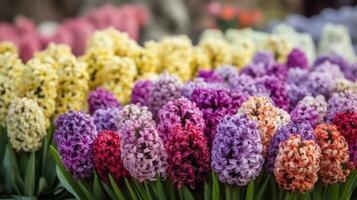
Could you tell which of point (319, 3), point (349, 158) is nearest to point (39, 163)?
point (349, 158)

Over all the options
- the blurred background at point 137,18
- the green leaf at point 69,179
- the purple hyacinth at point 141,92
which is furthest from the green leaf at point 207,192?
the blurred background at point 137,18

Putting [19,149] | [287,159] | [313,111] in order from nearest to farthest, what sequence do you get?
[287,159] → [313,111] → [19,149]

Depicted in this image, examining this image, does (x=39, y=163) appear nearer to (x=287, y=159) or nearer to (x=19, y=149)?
(x=19, y=149)

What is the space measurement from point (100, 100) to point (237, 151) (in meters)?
1.08

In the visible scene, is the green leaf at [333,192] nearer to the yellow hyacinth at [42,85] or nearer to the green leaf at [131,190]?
the green leaf at [131,190]

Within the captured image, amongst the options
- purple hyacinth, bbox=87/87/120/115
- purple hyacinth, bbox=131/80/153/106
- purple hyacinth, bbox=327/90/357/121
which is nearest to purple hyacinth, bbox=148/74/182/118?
purple hyacinth, bbox=131/80/153/106

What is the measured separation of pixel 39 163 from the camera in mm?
3199

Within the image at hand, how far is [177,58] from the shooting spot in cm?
400

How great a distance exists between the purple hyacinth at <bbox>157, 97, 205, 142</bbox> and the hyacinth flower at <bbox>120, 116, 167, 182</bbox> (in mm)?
109

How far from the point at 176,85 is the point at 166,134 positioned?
20.2 inches

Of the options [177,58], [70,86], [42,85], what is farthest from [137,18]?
[42,85]

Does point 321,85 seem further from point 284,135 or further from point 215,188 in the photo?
point 215,188

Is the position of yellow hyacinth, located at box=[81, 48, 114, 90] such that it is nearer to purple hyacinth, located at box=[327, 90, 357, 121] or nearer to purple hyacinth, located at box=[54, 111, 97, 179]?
purple hyacinth, located at box=[54, 111, 97, 179]

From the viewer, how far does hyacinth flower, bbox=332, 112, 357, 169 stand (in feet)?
8.66
